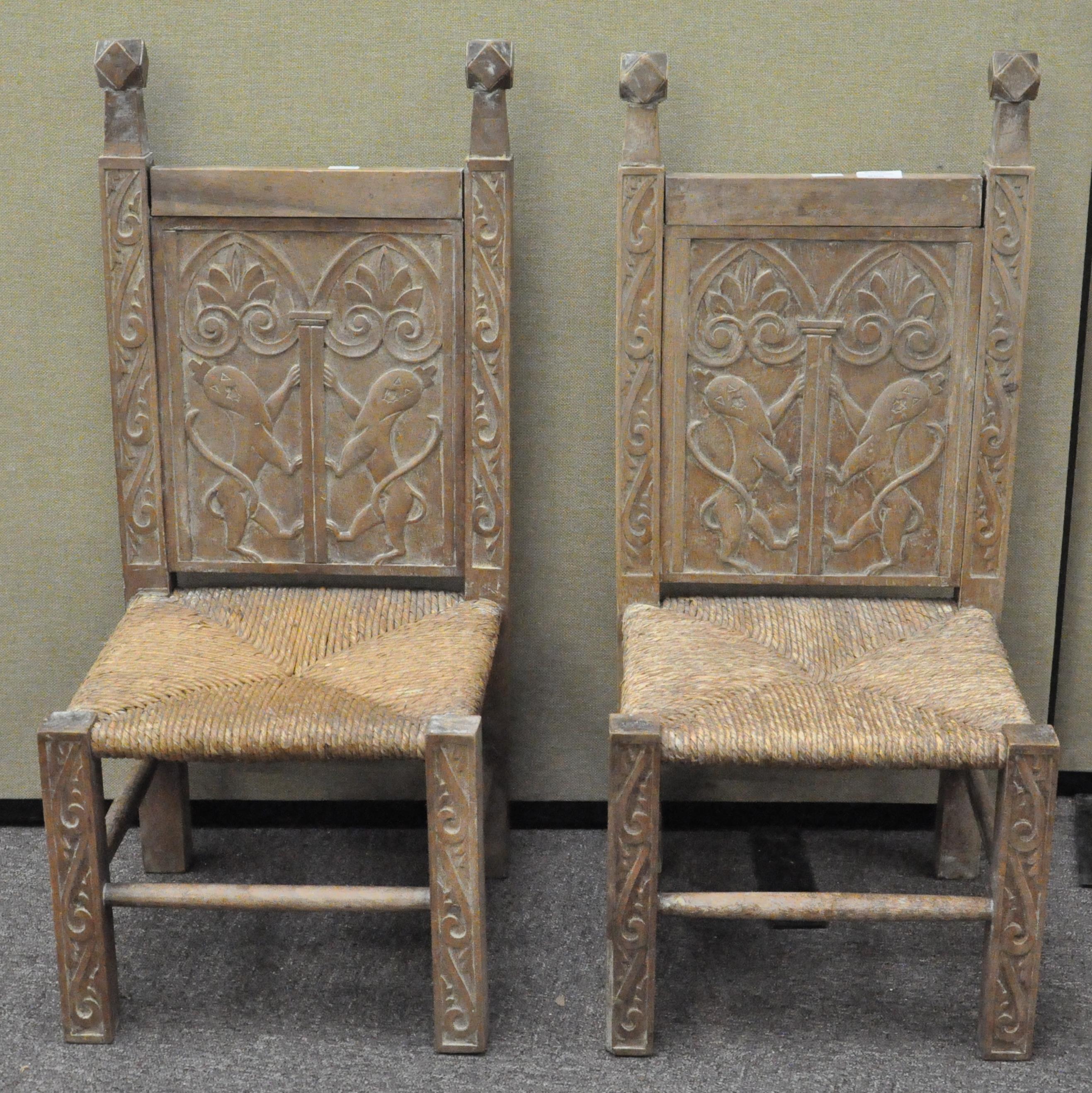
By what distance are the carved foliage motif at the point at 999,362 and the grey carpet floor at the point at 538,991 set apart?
1.88 ft

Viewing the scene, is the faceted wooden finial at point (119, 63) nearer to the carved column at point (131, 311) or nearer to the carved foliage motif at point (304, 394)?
the carved column at point (131, 311)

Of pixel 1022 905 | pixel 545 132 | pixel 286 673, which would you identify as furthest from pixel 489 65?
pixel 1022 905

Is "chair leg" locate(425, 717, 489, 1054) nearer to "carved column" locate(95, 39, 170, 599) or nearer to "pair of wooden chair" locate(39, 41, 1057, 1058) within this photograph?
"pair of wooden chair" locate(39, 41, 1057, 1058)

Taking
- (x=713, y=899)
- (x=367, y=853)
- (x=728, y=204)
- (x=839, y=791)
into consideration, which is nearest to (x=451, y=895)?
(x=713, y=899)

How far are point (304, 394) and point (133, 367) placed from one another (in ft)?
0.78

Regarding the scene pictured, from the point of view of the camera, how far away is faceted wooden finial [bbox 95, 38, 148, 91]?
1908 mm

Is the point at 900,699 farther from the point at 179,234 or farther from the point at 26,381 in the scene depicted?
the point at 26,381

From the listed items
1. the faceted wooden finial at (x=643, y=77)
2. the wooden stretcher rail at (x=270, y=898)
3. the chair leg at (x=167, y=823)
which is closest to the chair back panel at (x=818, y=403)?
the faceted wooden finial at (x=643, y=77)

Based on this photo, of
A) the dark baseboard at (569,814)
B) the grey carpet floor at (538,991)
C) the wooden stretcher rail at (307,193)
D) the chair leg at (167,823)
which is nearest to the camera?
the grey carpet floor at (538,991)

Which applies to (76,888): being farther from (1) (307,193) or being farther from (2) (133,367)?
(1) (307,193)

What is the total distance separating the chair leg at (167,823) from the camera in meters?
2.22

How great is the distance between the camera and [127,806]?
198cm

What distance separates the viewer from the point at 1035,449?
2.18 metres

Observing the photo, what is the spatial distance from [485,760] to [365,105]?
98 cm
